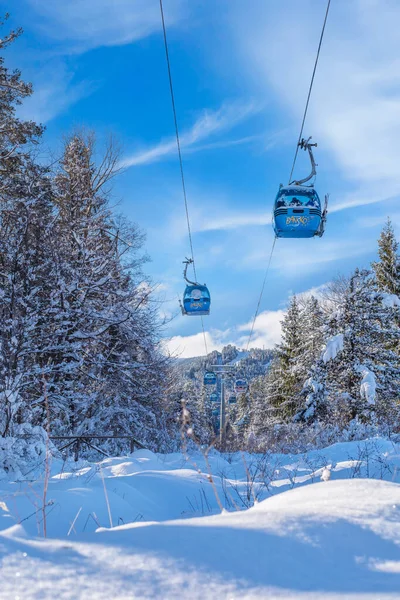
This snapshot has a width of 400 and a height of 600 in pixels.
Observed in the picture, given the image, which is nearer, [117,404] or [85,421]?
[85,421]

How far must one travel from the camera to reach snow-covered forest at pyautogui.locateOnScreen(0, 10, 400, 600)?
1477 millimetres

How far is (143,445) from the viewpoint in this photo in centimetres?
1088

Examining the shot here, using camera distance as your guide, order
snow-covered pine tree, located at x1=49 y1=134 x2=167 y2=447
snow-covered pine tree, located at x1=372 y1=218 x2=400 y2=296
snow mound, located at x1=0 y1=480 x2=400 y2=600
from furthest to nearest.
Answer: snow-covered pine tree, located at x1=372 y1=218 x2=400 y2=296
snow-covered pine tree, located at x1=49 y1=134 x2=167 y2=447
snow mound, located at x1=0 y1=480 x2=400 y2=600

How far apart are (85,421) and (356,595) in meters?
13.2

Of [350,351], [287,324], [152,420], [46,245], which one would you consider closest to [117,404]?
[152,420]

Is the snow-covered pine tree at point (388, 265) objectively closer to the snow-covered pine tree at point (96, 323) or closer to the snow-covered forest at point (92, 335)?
the snow-covered forest at point (92, 335)

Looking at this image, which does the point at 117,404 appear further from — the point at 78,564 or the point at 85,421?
the point at 78,564

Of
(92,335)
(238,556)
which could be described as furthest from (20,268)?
(238,556)

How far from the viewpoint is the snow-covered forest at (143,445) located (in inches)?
58.1

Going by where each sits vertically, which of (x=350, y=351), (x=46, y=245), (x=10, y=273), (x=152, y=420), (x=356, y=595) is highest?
(x=46, y=245)

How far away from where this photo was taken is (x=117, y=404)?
15703mm

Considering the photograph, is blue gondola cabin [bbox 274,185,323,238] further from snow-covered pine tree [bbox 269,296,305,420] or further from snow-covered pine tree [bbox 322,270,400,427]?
snow-covered pine tree [bbox 269,296,305,420]

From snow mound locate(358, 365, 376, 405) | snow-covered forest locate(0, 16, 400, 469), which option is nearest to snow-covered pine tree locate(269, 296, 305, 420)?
snow-covered forest locate(0, 16, 400, 469)

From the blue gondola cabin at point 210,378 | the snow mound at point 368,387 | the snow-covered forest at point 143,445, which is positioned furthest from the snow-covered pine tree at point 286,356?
the snow mound at point 368,387
